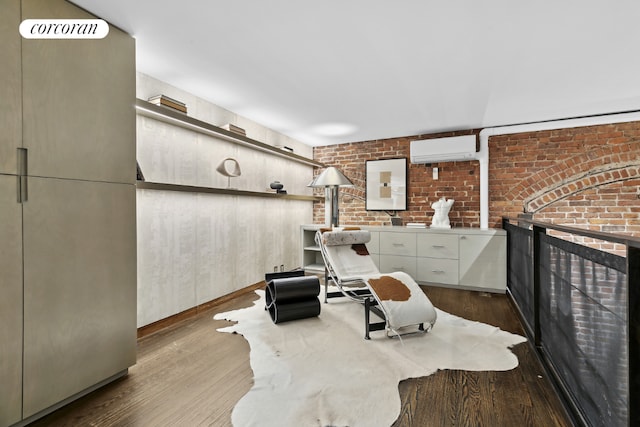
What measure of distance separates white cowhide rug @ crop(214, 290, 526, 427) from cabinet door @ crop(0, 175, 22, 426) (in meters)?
1.09

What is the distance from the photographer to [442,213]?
189 inches

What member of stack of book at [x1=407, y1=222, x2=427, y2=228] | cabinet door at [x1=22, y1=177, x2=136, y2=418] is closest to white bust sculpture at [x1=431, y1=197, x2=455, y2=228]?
stack of book at [x1=407, y1=222, x2=427, y2=228]

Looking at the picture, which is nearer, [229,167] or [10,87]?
[10,87]

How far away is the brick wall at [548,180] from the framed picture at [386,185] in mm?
114

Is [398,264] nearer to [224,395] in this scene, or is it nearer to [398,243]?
[398,243]

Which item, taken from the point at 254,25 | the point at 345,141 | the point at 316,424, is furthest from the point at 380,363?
the point at 345,141

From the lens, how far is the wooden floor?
1.62 metres

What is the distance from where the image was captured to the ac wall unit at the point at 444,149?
4629 millimetres

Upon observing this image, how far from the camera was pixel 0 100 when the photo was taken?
1.49 meters

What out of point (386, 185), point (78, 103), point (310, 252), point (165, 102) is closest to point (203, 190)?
point (165, 102)

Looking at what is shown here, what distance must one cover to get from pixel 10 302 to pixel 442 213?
15.7 feet

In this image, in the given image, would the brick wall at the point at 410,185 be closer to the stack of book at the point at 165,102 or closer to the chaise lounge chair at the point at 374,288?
the chaise lounge chair at the point at 374,288

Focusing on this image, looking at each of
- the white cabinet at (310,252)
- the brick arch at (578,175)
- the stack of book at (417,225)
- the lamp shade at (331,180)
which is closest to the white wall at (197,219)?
the white cabinet at (310,252)

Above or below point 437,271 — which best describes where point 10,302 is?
above
